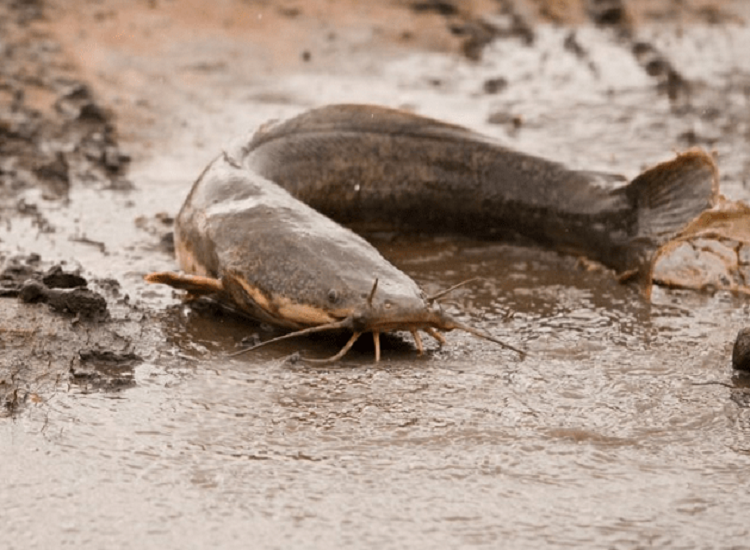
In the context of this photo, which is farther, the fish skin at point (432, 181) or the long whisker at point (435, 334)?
the fish skin at point (432, 181)

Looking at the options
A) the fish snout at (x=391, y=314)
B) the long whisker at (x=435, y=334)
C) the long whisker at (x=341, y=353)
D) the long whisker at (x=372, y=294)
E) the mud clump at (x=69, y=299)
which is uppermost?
the long whisker at (x=372, y=294)

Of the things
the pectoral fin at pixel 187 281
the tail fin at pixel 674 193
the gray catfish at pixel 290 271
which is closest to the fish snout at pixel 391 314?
the gray catfish at pixel 290 271

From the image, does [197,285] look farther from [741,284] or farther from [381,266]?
[741,284]

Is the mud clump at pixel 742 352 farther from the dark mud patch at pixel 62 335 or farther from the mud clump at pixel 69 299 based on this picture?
the mud clump at pixel 69 299

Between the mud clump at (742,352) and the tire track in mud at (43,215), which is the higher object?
the mud clump at (742,352)

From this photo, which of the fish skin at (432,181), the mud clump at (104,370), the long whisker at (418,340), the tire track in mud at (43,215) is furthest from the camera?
the fish skin at (432,181)

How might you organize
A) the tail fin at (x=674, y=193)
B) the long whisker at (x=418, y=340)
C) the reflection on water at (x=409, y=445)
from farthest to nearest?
the tail fin at (x=674, y=193)
the long whisker at (x=418, y=340)
the reflection on water at (x=409, y=445)

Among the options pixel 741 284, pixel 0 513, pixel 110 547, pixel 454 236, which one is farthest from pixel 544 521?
pixel 454 236
